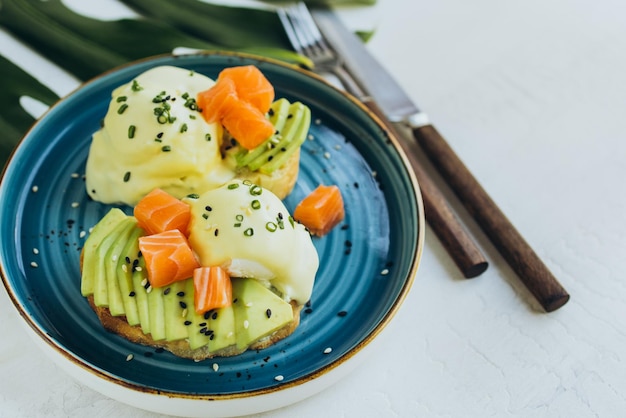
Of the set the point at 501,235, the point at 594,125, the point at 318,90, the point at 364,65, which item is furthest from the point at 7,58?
the point at 594,125

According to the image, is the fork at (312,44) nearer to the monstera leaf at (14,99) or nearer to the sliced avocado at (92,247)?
the monstera leaf at (14,99)

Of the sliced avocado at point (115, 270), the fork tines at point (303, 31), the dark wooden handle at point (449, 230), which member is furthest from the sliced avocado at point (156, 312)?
the fork tines at point (303, 31)

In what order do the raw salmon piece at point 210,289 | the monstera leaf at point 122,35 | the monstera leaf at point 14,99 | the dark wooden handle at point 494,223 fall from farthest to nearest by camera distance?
the monstera leaf at point 122,35 → the monstera leaf at point 14,99 → the dark wooden handle at point 494,223 → the raw salmon piece at point 210,289

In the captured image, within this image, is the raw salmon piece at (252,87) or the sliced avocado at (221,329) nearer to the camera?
the sliced avocado at (221,329)

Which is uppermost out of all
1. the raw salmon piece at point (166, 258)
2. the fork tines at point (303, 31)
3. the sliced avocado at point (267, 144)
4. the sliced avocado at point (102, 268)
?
the fork tines at point (303, 31)

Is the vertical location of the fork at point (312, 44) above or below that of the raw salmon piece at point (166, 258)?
above

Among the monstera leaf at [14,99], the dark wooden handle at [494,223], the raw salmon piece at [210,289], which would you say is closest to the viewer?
the raw salmon piece at [210,289]

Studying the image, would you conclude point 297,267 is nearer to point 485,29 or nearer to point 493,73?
point 493,73

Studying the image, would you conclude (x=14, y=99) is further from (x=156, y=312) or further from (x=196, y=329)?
(x=196, y=329)
